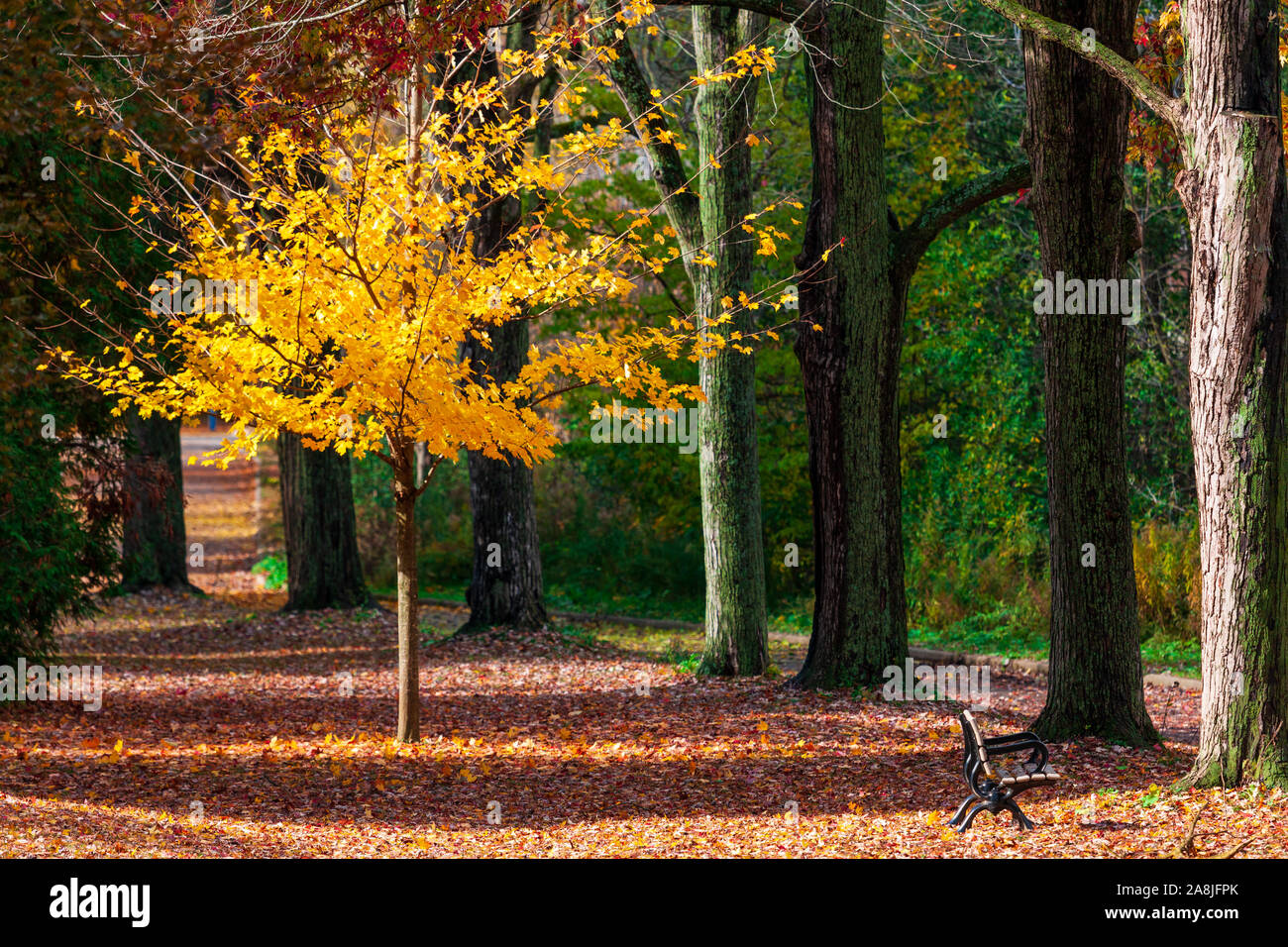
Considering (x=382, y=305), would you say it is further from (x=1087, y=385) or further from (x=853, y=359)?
(x=1087, y=385)

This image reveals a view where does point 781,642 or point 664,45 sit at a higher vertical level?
point 664,45

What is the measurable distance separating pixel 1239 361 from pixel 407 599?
19.5ft

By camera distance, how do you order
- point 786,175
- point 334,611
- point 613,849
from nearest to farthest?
point 613,849
point 334,611
point 786,175

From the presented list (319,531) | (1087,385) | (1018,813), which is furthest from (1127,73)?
(319,531)

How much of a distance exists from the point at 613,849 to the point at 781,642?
8.99 m

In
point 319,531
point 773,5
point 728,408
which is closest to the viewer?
point 773,5

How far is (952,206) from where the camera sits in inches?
427

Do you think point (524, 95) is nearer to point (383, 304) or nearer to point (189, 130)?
point (189, 130)

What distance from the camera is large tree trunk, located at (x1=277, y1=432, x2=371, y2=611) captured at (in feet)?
55.0

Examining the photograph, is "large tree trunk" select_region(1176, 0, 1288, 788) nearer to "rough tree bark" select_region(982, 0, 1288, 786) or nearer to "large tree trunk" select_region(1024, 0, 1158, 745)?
"rough tree bark" select_region(982, 0, 1288, 786)

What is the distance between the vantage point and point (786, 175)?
18984 mm

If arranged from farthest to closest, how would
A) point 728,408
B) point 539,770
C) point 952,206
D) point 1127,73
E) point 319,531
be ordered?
point 319,531
point 728,408
point 952,206
point 539,770
point 1127,73

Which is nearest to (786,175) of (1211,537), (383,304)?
(383,304)

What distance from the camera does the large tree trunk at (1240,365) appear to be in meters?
7.13
